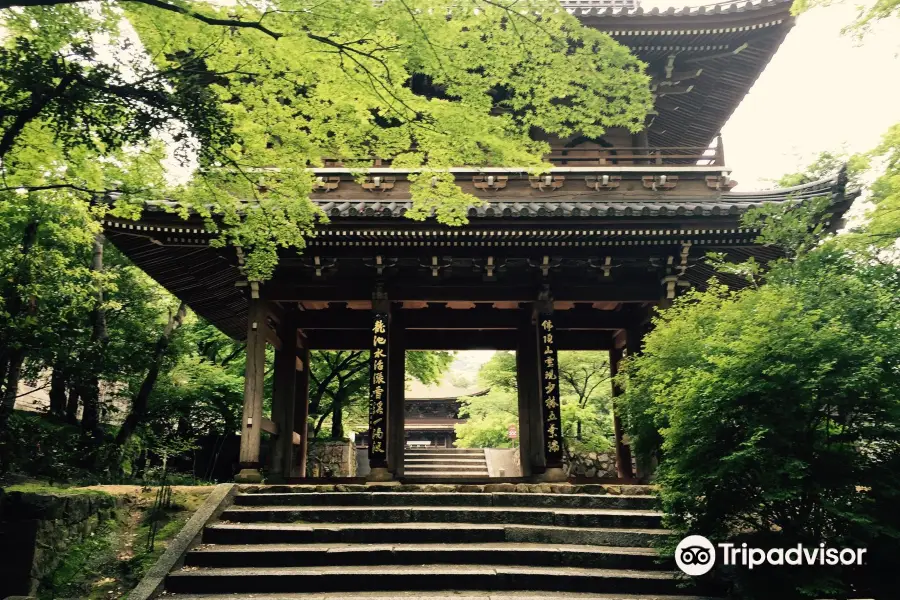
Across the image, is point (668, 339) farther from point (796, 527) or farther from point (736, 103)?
point (736, 103)

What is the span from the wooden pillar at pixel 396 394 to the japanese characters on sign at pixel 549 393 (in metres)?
2.91

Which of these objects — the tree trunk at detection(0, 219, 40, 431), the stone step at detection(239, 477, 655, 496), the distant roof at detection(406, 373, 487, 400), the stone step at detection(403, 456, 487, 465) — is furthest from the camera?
the distant roof at detection(406, 373, 487, 400)

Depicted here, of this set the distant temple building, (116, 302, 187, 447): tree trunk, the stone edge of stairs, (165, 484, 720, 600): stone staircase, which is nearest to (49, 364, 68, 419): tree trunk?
(116, 302, 187, 447): tree trunk

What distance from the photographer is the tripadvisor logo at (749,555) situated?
15.1ft

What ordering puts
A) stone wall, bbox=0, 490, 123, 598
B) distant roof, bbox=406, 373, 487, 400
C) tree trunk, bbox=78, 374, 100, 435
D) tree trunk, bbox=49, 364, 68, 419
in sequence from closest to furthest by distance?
stone wall, bbox=0, 490, 123, 598 < tree trunk, bbox=78, 374, 100, 435 < tree trunk, bbox=49, 364, 68, 419 < distant roof, bbox=406, 373, 487, 400

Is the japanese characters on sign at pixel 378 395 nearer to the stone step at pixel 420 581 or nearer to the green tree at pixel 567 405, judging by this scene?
the stone step at pixel 420 581

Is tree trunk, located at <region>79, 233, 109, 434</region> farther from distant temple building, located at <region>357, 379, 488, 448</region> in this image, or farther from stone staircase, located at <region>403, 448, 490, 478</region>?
distant temple building, located at <region>357, 379, 488, 448</region>

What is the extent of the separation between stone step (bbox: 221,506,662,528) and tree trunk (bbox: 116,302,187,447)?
20.7 feet

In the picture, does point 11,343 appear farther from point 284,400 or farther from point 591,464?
point 591,464

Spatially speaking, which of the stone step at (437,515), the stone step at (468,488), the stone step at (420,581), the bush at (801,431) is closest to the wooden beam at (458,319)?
the stone step at (468,488)

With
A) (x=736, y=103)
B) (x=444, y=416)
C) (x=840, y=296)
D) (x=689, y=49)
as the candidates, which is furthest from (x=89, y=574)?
(x=444, y=416)

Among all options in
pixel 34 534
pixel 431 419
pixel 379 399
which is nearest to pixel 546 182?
pixel 379 399

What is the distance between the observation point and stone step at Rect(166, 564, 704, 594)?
19.7ft

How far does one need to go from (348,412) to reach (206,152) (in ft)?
52.1
